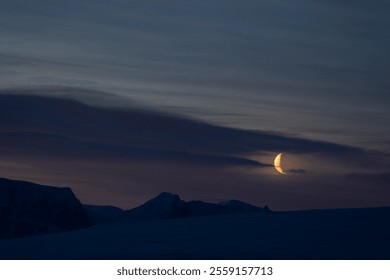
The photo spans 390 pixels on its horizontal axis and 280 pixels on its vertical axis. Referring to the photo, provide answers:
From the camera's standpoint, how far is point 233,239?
15.2m

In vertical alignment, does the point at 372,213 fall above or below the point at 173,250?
above

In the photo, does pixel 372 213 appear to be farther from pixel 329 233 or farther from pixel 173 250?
pixel 173 250

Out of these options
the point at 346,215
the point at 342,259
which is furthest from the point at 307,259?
the point at 346,215

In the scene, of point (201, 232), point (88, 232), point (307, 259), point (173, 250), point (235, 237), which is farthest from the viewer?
point (88, 232)

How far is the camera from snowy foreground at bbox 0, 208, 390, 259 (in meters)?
13.4

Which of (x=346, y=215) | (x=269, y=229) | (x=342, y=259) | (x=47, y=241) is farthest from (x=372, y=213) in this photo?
(x=47, y=241)

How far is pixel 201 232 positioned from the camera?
1648 centimetres

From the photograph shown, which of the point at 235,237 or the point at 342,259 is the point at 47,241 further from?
the point at 342,259

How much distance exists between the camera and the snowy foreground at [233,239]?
13.4 meters

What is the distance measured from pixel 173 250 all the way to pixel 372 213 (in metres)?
6.25
